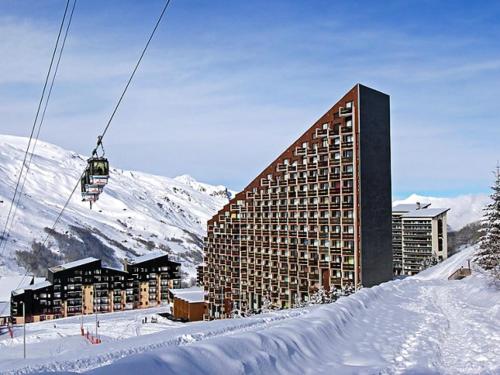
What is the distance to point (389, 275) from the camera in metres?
44.8

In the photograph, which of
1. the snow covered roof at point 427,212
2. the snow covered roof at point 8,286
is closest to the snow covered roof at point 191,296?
the snow covered roof at point 8,286

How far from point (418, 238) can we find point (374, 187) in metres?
52.7

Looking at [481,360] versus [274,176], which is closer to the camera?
[481,360]

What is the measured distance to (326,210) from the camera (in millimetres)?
45969

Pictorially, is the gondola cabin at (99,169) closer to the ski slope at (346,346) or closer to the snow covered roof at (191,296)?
the ski slope at (346,346)

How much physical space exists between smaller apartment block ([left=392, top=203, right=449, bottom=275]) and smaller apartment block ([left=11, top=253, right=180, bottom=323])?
149 feet

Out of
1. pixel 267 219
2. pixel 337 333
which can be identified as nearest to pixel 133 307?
pixel 267 219

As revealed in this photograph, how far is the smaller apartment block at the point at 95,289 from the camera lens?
88.1 metres

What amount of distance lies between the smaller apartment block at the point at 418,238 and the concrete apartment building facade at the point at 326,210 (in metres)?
45.5

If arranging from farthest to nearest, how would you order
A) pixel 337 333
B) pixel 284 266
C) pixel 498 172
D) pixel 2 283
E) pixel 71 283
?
1. pixel 2 283
2. pixel 71 283
3. pixel 284 266
4. pixel 498 172
5. pixel 337 333

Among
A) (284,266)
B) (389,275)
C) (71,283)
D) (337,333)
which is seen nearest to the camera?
(337,333)

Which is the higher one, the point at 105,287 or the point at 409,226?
the point at 409,226

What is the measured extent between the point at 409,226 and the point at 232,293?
47.3m

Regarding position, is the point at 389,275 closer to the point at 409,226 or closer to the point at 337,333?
the point at 337,333
